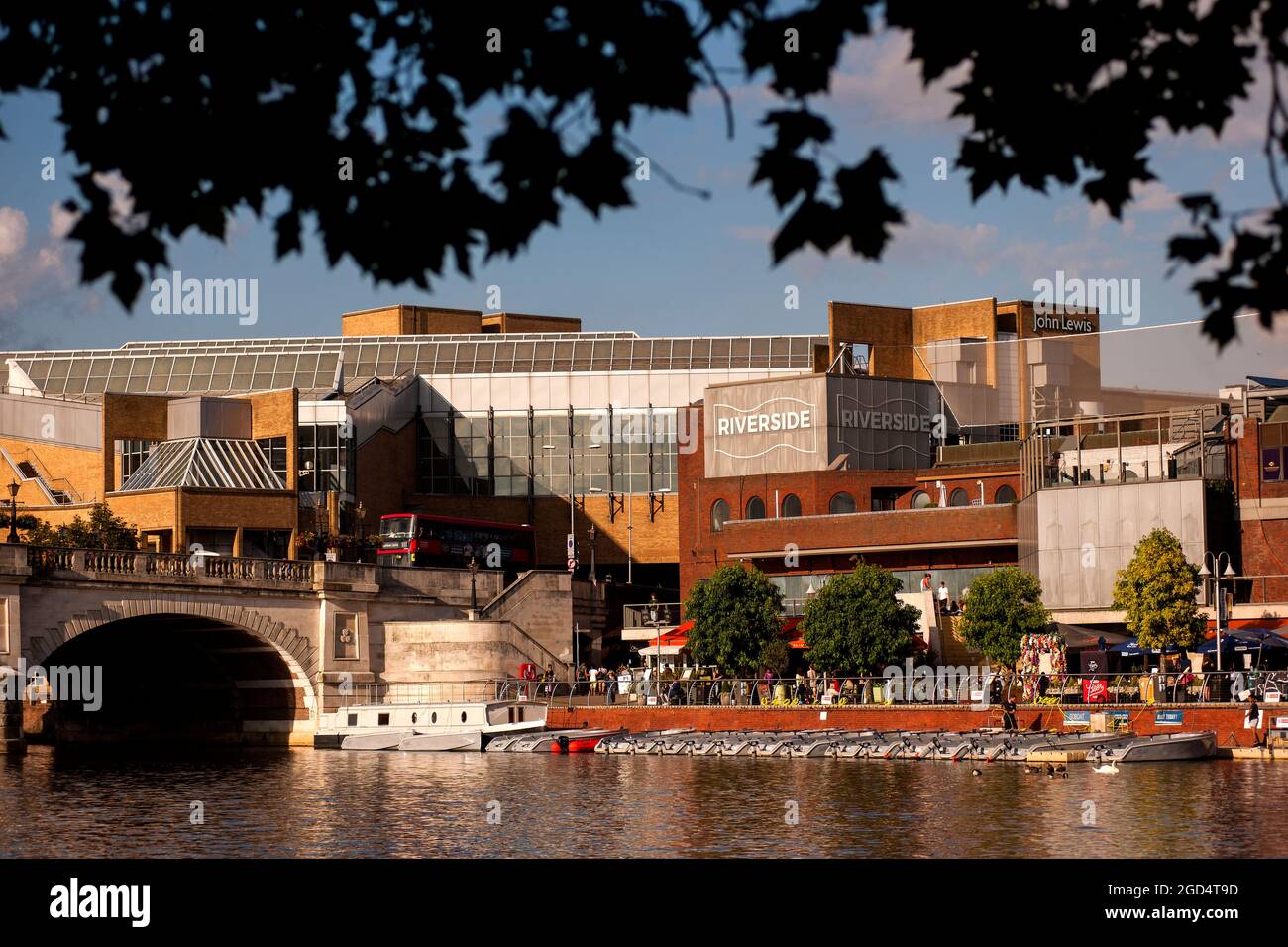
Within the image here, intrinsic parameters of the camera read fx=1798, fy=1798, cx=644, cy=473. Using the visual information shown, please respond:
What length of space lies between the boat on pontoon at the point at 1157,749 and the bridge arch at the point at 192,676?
3655 centimetres

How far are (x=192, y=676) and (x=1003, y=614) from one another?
123 feet

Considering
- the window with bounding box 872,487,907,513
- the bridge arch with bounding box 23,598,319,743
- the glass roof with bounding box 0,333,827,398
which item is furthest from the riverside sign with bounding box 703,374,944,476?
the bridge arch with bounding box 23,598,319,743

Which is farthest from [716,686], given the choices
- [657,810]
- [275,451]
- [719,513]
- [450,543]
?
[275,451]

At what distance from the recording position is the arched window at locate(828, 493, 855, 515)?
91875 millimetres

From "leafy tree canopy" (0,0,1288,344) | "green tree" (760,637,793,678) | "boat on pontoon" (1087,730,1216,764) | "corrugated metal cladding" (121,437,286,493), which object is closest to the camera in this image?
"leafy tree canopy" (0,0,1288,344)

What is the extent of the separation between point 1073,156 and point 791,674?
2856 inches

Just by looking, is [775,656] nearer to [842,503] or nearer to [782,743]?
[782,743]

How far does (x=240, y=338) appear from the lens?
415 ft

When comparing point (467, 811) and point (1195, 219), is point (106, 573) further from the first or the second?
point (1195, 219)

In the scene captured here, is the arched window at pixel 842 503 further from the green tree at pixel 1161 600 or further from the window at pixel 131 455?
the window at pixel 131 455

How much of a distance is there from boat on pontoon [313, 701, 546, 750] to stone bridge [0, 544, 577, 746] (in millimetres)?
2042

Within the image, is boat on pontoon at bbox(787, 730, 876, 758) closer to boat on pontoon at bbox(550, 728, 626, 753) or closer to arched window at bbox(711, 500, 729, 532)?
boat on pontoon at bbox(550, 728, 626, 753)

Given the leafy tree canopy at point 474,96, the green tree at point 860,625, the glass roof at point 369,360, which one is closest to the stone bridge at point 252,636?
the green tree at point 860,625

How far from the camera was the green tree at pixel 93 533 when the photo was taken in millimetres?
79688
